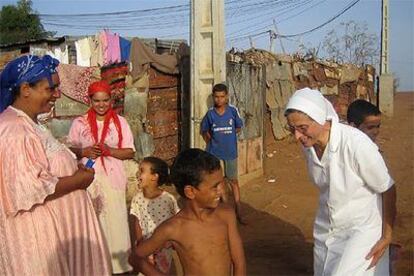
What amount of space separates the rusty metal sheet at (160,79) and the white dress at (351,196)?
634cm

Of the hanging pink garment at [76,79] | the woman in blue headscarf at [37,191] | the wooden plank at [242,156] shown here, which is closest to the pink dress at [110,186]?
the woman in blue headscarf at [37,191]

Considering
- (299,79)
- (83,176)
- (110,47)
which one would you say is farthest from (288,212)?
(299,79)

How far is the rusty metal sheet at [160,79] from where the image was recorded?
926 cm

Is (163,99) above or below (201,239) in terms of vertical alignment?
above

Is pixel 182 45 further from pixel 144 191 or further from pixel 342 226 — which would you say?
pixel 342 226

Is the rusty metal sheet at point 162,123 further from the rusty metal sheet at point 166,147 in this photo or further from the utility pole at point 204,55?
the utility pole at point 204,55

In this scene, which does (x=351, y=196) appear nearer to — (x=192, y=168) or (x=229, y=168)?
(x=192, y=168)

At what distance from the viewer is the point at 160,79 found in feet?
30.9

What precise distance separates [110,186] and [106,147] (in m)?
0.40

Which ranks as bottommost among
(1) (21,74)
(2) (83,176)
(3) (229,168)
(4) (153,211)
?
(3) (229,168)

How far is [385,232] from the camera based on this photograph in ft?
10.1

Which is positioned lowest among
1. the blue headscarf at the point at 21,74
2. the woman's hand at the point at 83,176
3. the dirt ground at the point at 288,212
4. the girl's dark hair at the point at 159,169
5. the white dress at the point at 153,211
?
the dirt ground at the point at 288,212

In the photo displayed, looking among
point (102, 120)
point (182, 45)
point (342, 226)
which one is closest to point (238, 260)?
point (342, 226)

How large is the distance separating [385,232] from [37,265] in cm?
184
